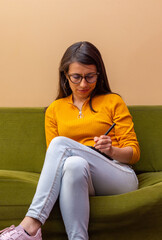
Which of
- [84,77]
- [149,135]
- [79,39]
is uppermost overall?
[79,39]

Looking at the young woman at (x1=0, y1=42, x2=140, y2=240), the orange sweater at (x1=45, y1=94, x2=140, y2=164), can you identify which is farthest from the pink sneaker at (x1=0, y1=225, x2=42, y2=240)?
the orange sweater at (x1=45, y1=94, x2=140, y2=164)

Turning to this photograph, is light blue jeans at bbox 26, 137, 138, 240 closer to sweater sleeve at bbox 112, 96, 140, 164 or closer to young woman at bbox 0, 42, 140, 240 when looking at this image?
young woman at bbox 0, 42, 140, 240

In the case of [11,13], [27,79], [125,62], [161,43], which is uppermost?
[11,13]

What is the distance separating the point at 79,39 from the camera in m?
2.17

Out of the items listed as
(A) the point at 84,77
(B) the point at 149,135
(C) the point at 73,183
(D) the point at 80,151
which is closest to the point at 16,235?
(C) the point at 73,183

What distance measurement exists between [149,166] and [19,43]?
1.16 meters

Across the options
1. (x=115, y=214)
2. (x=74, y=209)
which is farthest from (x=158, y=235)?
(x=74, y=209)

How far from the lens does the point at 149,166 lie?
1.88 metres

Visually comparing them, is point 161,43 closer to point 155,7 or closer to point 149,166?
point 155,7

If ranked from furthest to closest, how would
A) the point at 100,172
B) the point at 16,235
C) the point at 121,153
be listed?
the point at 121,153
the point at 100,172
the point at 16,235

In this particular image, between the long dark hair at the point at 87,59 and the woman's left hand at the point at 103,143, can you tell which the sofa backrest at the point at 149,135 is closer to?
the long dark hair at the point at 87,59

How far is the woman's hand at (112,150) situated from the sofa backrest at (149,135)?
0.35 meters

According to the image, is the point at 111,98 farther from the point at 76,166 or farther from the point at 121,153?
the point at 76,166

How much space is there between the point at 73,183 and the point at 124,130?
48 centimetres
